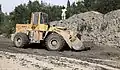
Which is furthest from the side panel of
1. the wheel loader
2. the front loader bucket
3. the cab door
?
the front loader bucket

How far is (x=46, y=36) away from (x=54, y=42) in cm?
74

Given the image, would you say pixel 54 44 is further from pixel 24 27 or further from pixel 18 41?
pixel 18 41

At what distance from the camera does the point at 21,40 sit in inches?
888

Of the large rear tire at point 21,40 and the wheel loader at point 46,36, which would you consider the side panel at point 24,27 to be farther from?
the large rear tire at point 21,40

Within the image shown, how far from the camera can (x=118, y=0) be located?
128ft

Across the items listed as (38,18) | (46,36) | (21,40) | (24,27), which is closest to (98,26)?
(38,18)

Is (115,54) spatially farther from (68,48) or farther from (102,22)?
(102,22)

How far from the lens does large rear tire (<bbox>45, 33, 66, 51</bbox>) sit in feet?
68.9

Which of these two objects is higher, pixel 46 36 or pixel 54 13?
pixel 54 13

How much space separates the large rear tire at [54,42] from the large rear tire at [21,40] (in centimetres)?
163

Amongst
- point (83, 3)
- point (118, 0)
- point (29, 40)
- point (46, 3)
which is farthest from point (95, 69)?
point (46, 3)

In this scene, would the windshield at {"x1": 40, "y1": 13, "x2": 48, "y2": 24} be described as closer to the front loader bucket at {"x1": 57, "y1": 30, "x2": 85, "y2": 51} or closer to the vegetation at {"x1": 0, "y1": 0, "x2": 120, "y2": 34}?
the front loader bucket at {"x1": 57, "y1": 30, "x2": 85, "y2": 51}

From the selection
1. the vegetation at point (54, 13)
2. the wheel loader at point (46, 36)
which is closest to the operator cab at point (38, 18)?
the wheel loader at point (46, 36)

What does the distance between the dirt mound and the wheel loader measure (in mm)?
4792
